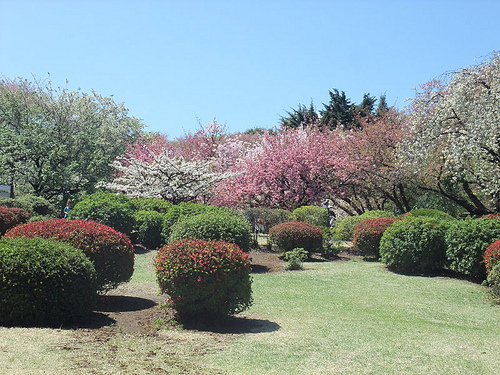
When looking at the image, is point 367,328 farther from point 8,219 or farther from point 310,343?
point 8,219

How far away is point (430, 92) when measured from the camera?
21.0 metres

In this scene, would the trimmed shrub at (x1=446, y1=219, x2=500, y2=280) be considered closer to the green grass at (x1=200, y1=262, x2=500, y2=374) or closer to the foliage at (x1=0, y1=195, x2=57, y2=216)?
the green grass at (x1=200, y1=262, x2=500, y2=374)

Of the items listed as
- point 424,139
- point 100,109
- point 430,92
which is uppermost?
point 100,109

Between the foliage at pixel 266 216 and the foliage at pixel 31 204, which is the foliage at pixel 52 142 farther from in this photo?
the foliage at pixel 266 216

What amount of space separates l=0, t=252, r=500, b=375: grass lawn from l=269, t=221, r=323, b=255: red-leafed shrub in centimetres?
511

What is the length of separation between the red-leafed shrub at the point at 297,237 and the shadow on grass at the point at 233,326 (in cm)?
772

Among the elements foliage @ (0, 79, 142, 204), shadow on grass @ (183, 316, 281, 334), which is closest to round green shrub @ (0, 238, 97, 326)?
shadow on grass @ (183, 316, 281, 334)

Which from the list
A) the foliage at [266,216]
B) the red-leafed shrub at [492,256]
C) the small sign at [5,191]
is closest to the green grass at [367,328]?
the red-leafed shrub at [492,256]

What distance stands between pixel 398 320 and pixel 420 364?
243 centimetres

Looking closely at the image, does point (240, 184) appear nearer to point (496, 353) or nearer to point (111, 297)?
point (111, 297)

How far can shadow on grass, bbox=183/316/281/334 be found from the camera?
7.26 meters

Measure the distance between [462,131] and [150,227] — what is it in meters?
11.4

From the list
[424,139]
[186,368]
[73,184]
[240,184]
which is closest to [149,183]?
[240,184]

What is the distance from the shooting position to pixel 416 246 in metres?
12.8
